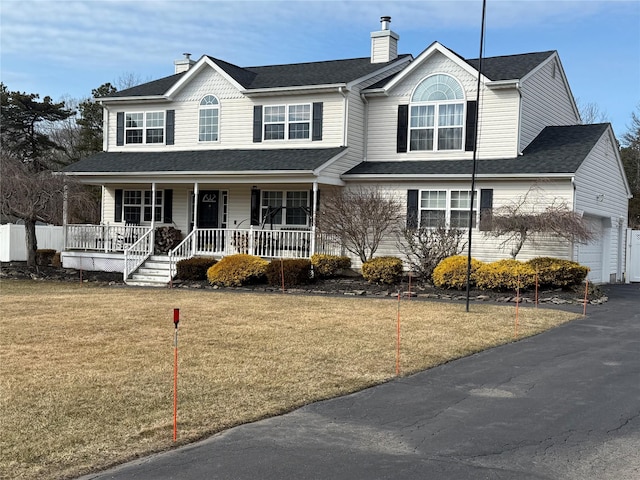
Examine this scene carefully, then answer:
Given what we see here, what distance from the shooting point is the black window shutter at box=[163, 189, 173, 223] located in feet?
88.1

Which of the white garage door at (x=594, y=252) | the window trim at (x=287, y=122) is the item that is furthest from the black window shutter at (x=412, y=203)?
the white garage door at (x=594, y=252)

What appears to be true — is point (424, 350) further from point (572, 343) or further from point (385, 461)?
point (385, 461)

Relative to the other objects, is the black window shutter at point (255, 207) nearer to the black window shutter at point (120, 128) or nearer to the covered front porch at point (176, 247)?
the covered front porch at point (176, 247)

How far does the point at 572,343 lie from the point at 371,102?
14196 mm

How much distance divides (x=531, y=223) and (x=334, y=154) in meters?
6.96

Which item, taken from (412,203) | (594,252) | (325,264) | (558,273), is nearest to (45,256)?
(325,264)

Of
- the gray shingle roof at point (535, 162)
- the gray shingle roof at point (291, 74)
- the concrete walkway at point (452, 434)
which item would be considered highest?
the gray shingle roof at point (291, 74)

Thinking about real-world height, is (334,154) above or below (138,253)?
above

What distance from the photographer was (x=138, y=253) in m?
24.1

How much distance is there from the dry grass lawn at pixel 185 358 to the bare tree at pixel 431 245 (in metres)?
3.34

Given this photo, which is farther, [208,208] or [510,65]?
[208,208]

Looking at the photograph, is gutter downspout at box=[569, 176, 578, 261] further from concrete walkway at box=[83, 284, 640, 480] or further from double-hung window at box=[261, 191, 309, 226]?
concrete walkway at box=[83, 284, 640, 480]

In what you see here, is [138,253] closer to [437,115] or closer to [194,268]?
[194,268]

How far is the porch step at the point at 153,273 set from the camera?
888 inches
